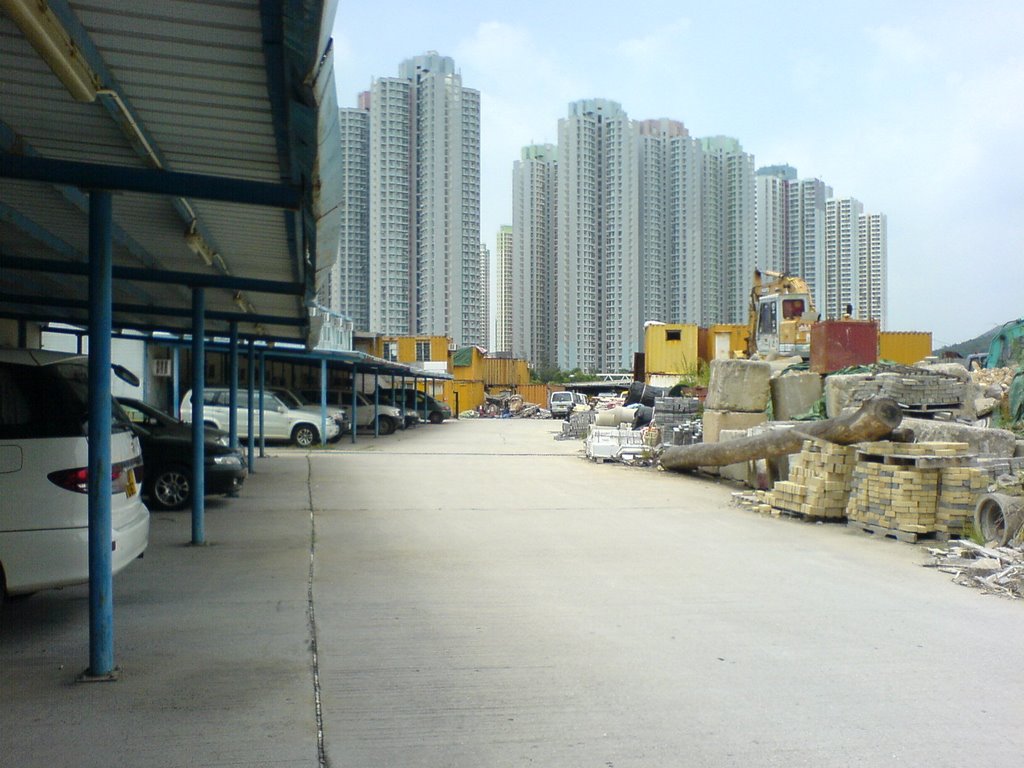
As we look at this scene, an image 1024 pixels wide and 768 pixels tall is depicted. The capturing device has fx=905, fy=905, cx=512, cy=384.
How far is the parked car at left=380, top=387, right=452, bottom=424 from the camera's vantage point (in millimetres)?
40531

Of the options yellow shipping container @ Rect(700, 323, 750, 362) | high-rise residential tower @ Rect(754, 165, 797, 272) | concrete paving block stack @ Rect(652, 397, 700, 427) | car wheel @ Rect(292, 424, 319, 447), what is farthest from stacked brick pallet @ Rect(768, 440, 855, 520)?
high-rise residential tower @ Rect(754, 165, 797, 272)

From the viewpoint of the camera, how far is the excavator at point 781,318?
2611cm

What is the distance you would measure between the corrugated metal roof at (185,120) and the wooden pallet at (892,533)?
22.7 feet

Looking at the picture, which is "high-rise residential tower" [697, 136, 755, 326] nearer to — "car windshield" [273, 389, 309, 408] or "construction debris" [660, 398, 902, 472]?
"car windshield" [273, 389, 309, 408]

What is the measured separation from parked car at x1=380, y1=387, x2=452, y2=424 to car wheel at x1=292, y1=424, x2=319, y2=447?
13.7 metres

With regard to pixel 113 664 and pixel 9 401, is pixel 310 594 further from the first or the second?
pixel 9 401

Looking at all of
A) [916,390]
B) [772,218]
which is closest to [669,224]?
[772,218]

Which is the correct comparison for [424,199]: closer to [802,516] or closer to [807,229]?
[807,229]

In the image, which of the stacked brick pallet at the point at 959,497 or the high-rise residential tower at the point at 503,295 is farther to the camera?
the high-rise residential tower at the point at 503,295

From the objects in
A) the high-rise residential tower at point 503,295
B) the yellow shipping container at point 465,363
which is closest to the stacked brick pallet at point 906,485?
the yellow shipping container at point 465,363

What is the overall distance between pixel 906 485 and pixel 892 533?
23.6 inches

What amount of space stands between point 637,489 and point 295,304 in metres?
6.93

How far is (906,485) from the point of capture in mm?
10062

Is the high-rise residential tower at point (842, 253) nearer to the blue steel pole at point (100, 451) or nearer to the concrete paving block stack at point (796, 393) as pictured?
the concrete paving block stack at point (796, 393)
